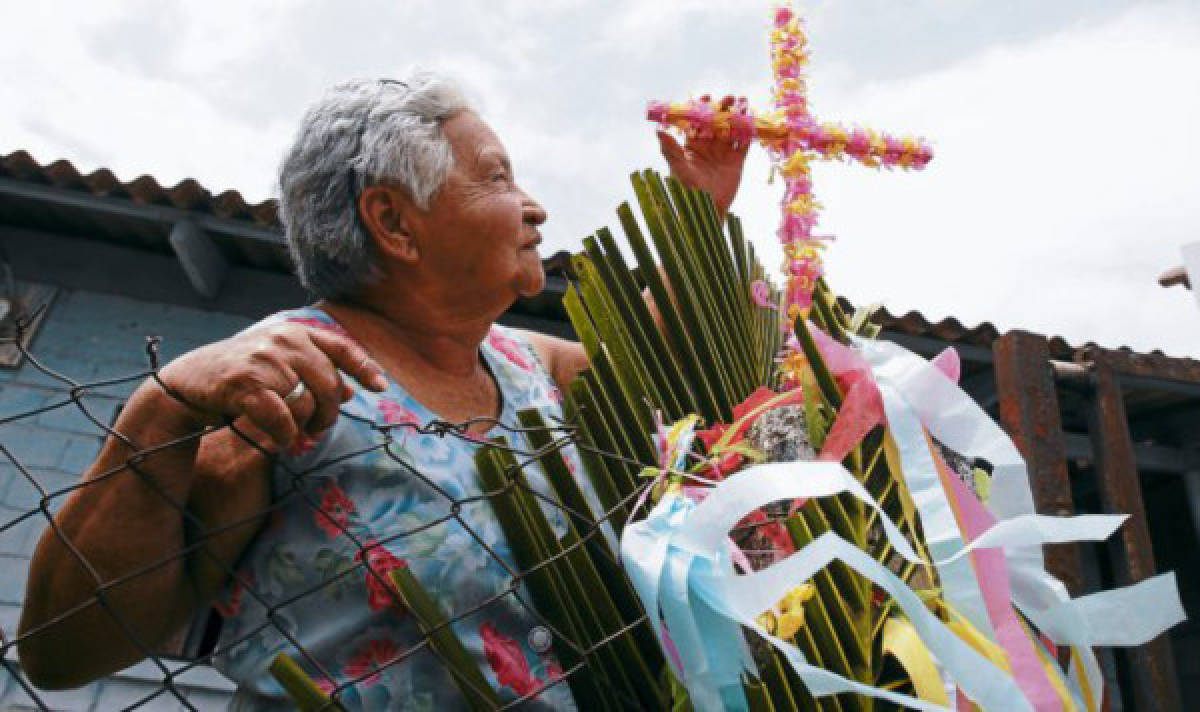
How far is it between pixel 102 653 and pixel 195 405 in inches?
17.5

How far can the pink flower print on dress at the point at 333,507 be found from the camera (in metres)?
1.20

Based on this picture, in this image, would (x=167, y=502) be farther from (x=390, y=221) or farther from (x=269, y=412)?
(x=390, y=221)

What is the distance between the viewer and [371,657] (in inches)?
45.4

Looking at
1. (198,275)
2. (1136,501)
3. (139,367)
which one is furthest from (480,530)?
(139,367)

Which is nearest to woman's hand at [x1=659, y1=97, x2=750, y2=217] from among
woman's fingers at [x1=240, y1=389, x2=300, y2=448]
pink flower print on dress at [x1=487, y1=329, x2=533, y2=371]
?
pink flower print on dress at [x1=487, y1=329, x2=533, y2=371]

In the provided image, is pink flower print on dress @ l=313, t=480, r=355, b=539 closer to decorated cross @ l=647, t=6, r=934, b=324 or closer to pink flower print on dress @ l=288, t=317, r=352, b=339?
pink flower print on dress @ l=288, t=317, r=352, b=339

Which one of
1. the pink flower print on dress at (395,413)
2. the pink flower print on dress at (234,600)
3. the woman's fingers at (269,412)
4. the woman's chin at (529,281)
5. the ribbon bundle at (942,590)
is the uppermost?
the woman's chin at (529,281)

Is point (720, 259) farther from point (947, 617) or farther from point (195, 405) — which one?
point (195, 405)

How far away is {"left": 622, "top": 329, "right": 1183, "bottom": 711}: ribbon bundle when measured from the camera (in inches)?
33.4

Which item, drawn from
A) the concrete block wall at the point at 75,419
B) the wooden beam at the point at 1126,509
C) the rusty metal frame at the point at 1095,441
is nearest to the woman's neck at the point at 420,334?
the rusty metal frame at the point at 1095,441

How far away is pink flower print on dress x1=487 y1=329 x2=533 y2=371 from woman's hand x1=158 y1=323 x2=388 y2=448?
2.06 feet

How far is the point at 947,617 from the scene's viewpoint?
100 centimetres

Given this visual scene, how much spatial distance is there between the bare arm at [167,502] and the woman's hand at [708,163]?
30.4 inches

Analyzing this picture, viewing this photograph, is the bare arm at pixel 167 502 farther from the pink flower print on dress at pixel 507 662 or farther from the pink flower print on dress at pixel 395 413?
the pink flower print on dress at pixel 507 662
